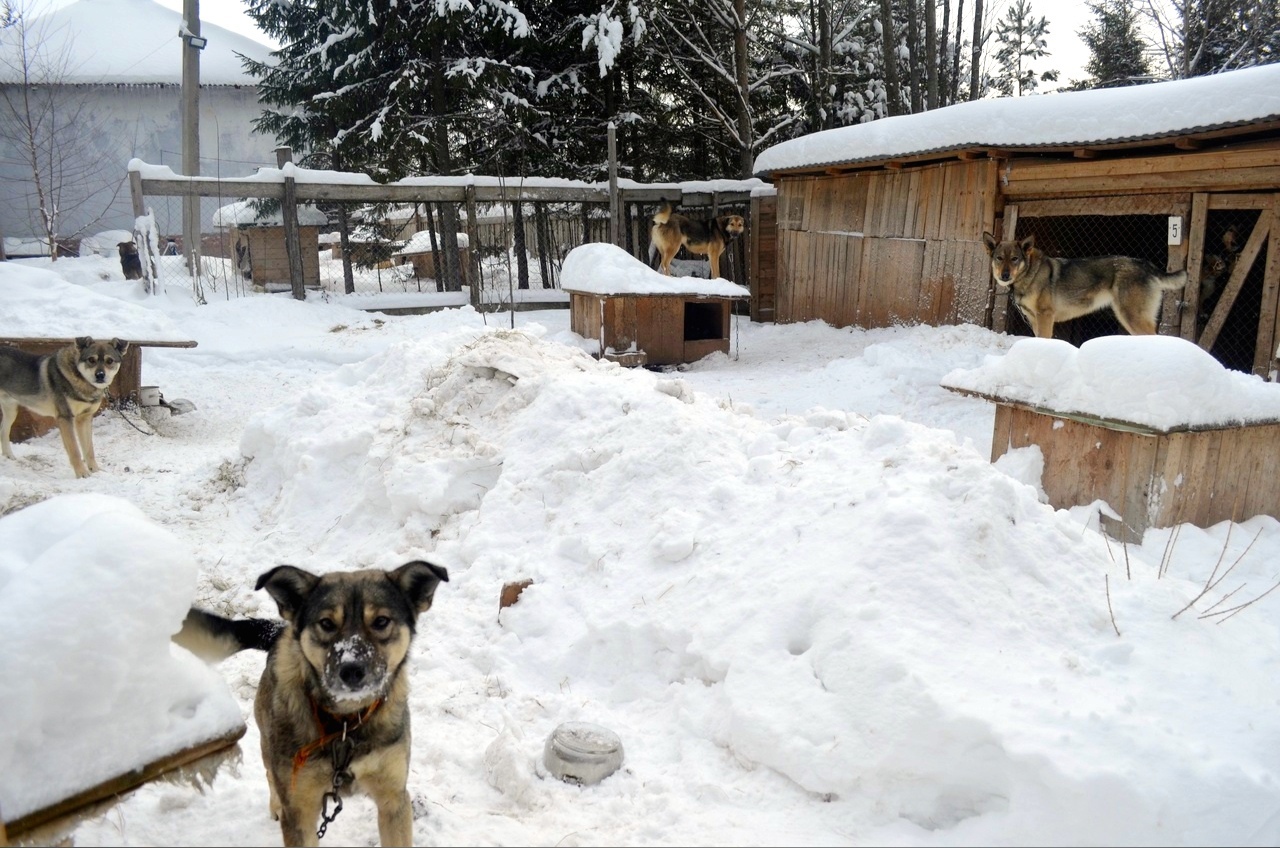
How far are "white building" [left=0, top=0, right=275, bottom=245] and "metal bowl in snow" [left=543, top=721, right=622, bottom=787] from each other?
27.2 m

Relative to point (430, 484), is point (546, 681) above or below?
below

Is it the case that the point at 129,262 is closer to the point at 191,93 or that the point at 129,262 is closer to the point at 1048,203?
the point at 191,93

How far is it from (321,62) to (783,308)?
11137 millimetres

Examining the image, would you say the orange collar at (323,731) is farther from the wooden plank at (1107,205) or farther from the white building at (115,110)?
the white building at (115,110)

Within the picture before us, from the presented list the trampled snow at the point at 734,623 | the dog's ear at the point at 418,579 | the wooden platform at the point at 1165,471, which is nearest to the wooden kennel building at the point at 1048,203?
the wooden platform at the point at 1165,471

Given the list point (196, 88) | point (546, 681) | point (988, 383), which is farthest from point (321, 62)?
point (546, 681)

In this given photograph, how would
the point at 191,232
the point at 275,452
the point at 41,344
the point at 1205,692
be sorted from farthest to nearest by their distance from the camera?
the point at 191,232, the point at 41,344, the point at 275,452, the point at 1205,692

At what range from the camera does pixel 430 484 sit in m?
5.84

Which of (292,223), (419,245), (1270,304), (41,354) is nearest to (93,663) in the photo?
(41,354)

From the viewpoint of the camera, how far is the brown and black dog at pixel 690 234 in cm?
1612

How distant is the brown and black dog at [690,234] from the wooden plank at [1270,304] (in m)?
9.47

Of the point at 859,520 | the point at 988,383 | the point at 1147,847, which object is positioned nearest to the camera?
the point at 1147,847

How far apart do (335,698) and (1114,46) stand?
92.6 feet

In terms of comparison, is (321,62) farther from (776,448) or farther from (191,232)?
(776,448)
